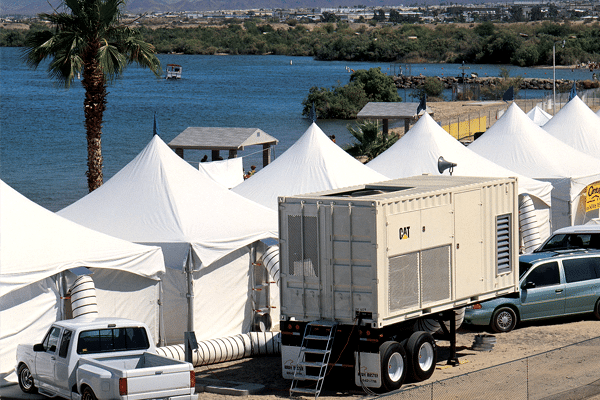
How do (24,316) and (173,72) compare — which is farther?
(173,72)

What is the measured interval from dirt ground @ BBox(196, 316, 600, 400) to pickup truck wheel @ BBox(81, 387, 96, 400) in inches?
86.4

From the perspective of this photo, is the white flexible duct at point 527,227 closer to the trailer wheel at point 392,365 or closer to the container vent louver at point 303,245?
the trailer wheel at point 392,365

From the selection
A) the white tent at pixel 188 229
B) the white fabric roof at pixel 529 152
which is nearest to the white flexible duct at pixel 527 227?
the white fabric roof at pixel 529 152

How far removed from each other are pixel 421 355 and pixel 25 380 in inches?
240

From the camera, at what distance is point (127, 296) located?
14.7 m

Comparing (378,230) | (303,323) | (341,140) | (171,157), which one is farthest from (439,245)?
(341,140)

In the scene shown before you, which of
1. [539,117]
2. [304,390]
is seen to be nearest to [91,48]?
[304,390]

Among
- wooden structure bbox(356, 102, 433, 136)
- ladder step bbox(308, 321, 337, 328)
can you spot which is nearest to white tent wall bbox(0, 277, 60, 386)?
ladder step bbox(308, 321, 337, 328)

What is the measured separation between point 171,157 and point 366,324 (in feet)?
22.0

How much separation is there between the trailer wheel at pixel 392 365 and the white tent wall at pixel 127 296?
463 cm

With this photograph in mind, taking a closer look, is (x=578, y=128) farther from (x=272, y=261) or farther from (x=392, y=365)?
(x=392, y=365)

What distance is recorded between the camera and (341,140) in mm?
70312

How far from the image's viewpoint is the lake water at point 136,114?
209 feet

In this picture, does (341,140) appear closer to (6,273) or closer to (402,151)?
(402,151)
